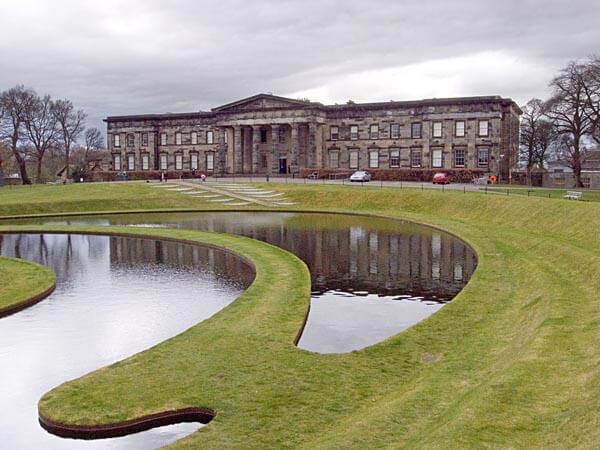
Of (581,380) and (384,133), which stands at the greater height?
(384,133)

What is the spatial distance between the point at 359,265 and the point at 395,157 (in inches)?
2281

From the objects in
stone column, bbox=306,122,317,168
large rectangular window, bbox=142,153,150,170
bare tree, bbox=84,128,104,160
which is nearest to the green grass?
stone column, bbox=306,122,317,168

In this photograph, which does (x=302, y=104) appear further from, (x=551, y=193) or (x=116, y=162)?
(x=551, y=193)

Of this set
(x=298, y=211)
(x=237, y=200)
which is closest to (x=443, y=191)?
(x=298, y=211)

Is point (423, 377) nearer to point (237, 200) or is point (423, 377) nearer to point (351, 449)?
point (351, 449)

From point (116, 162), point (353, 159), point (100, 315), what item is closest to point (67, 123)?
point (116, 162)

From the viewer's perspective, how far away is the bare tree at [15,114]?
87.2 metres

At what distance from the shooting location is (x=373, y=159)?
85.2m

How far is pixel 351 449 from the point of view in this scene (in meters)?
9.80

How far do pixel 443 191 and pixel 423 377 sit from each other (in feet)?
143

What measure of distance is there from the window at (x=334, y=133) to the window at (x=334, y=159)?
6.49ft

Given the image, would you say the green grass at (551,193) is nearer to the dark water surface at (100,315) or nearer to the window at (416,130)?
the window at (416,130)

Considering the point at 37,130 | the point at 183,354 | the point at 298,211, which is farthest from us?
the point at 37,130

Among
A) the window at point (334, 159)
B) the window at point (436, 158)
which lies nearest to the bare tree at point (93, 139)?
the window at point (334, 159)
